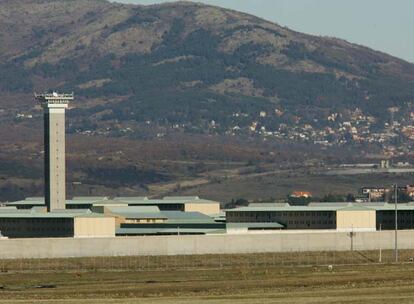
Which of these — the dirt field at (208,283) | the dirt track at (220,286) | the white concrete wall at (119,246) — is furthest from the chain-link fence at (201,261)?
the dirt track at (220,286)

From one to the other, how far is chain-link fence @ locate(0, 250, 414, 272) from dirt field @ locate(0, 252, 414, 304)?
306 mm

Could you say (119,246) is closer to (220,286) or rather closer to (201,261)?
(201,261)

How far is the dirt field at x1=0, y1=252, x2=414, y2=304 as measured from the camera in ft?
399

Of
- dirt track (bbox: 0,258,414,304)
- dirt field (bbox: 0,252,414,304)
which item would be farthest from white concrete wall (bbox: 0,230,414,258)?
dirt track (bbox: 0,258,414,304)

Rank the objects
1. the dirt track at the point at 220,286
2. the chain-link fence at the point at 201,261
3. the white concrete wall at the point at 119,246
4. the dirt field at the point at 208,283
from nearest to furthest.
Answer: the dirt track at the point at 220,286 → the dirt field at the point at 208,283 → the chain-link fence at the point at 201,261 → the white concrete wall at the point at 119,246

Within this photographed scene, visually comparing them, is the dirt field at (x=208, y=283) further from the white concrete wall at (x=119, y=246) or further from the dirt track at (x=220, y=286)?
the white concrete wall at (x=119, y=246)

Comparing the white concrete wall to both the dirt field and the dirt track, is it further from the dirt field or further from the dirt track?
the dirt track

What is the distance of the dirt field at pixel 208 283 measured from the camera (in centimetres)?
12175

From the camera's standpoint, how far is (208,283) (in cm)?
14112

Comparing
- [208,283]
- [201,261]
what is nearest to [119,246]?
[201,261]

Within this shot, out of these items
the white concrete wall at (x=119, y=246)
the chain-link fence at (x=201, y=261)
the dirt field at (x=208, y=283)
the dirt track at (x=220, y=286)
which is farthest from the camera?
the white concrete wall at (x=119, y=246)

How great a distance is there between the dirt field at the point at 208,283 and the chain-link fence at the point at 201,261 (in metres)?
0.31

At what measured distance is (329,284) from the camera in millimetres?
135375

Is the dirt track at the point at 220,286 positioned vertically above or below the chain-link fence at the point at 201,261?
above
